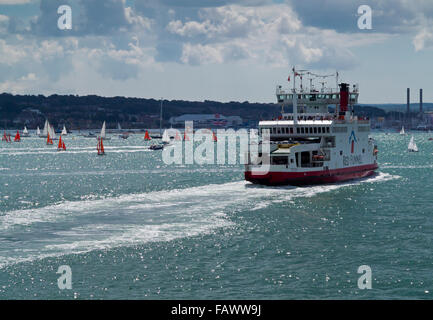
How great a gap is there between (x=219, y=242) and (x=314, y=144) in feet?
113

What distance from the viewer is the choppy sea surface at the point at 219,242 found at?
106 ft

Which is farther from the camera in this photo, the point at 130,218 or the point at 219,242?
the point at 130,218

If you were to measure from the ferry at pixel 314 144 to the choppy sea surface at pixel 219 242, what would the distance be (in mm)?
2252

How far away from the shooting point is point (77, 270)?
114ft

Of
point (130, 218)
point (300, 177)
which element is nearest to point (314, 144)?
point (300, 177)

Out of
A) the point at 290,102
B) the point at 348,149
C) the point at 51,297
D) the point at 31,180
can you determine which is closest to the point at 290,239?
the point at 51,297

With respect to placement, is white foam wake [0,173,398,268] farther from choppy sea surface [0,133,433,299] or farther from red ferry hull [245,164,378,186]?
red ferry hull [245,164,378,186]

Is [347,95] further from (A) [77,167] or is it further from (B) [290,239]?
(A) [77,167]

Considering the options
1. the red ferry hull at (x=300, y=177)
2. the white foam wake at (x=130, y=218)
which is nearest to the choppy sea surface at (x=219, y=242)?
the white foam wake at (x=130, y=218)

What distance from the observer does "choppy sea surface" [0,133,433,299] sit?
3234 cm

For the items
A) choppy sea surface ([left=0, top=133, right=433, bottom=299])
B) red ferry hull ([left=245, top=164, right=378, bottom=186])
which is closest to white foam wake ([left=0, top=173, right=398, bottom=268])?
choppy sea surface ([left=0, top=133, right=433, bottom=299])

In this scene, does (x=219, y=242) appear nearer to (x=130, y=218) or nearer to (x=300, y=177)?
(x=130, y=218)

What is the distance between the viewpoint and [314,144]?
7369 cm

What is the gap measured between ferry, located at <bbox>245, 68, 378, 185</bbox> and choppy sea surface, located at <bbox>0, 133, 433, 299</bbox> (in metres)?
2.25
